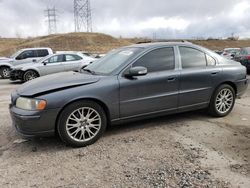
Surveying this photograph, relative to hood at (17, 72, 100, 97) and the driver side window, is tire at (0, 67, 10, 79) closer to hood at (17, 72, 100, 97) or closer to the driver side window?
the driver side window

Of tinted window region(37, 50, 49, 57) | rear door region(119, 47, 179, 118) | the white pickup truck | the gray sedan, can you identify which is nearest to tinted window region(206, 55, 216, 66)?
the gray sedan

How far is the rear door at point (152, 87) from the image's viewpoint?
4.97 metres

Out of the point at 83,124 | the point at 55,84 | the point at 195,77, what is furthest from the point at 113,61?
the point at 195,77

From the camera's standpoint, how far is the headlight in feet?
14.3

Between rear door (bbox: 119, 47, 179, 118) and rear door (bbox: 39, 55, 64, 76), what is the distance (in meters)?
9.55

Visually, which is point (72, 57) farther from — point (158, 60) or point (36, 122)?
point (36, 122)

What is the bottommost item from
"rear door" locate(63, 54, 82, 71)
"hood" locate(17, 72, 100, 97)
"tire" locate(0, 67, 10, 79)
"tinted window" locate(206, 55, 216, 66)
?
"tire" locate(0, 67, 10, 79)

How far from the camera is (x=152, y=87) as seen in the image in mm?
5164

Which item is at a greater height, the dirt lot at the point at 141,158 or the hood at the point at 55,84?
the hood at the point at 55,84

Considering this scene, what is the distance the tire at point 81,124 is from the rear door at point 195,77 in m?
1.67

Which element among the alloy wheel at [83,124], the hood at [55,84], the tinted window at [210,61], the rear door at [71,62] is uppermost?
the tinted window at [210,61]

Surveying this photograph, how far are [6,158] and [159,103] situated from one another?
2638 mm

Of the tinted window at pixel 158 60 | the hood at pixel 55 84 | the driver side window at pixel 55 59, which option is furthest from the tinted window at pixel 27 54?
the tinted window at pixel 158 60

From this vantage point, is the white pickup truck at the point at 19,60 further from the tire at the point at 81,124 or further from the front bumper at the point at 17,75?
the tire at the point at 81,124
